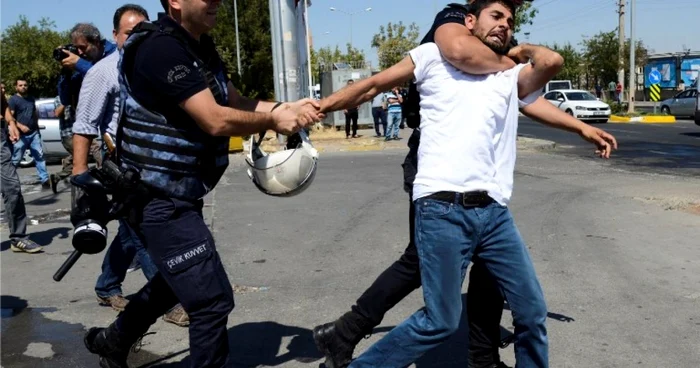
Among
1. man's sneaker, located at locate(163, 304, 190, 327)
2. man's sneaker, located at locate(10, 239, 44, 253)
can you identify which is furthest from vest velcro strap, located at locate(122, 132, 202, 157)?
man's sneaker, located at locate(10, 239, 44, 253)

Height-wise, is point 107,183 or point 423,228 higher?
point 107,183

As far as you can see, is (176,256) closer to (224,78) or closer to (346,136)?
(224,78)

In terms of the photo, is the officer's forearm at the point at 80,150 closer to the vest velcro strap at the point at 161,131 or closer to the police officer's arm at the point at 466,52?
the vest velcro strap at the point at 161,131

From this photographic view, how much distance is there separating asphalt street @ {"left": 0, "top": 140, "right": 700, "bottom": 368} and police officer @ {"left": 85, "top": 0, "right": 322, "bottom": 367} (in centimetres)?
112

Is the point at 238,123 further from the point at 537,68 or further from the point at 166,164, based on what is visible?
the point at 537,68

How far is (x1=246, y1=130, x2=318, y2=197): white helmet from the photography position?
380 cm

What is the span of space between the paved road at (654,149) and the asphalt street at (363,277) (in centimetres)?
371

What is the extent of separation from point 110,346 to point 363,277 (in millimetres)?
2536

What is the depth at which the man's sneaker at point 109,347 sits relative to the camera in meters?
3.98

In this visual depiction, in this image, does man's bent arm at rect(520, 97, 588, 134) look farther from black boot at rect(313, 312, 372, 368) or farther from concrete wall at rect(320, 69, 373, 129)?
concrete wall at rect(320, 69, 373, 129)

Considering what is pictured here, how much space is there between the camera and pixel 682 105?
34656mm

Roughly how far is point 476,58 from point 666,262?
3.96m

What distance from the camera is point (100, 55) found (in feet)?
17.7

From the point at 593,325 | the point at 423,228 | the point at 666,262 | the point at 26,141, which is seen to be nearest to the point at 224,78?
the point at 423,228
